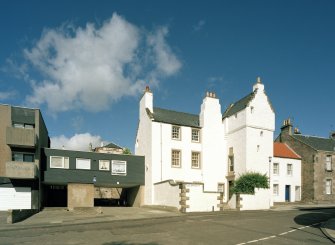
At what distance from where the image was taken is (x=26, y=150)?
109 ft

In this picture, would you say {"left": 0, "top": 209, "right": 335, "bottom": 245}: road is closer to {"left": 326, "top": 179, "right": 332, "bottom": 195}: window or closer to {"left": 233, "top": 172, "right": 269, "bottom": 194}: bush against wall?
{"left": 233, "top": 172, "right": 269, "bottom": 194}: bush against wall

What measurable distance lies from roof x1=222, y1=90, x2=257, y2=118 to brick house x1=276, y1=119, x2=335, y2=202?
488 inches

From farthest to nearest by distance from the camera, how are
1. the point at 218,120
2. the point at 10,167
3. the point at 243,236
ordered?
the point at 218,120 → the point at 10,167 → the point at 243,236

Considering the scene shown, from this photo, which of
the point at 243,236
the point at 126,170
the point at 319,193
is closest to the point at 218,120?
the point at 126,170

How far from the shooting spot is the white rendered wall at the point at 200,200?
28.3 m

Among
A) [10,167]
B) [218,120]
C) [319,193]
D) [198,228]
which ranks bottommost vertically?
[319,193]

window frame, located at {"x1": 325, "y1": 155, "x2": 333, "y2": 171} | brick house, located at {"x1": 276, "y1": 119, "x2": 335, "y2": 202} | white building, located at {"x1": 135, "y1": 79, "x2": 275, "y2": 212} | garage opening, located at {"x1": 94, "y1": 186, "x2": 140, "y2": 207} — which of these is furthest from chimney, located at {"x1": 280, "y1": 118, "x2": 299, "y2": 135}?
garage opening, located at {"x1": 94, "y1": 186, "x2": 140, "y2": 207}

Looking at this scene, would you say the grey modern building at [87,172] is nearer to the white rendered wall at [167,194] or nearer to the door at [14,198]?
the door at [14,198]

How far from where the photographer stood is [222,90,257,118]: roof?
38250 mm

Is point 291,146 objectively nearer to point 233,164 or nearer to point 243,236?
point 233,164

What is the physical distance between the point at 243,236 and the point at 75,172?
2460 cm

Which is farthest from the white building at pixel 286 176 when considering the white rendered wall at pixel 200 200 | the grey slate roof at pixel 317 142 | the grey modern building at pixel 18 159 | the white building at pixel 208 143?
the grey modern building at pixel 18 159

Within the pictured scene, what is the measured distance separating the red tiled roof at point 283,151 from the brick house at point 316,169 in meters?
0.85

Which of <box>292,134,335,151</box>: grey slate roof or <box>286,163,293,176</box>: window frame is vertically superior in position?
<box>292,134,335,151</box>: grey slate roof
